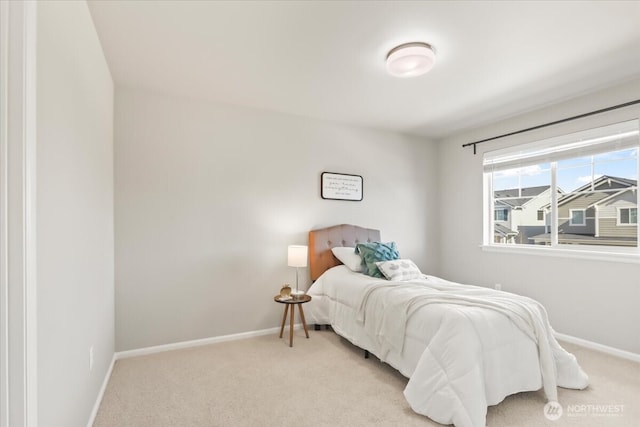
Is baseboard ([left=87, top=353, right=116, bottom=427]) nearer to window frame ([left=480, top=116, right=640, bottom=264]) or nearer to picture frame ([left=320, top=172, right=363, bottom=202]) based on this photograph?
picture frame ([left=320, top=172, right=363, bottom=202])

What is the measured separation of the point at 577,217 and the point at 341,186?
2.52 m

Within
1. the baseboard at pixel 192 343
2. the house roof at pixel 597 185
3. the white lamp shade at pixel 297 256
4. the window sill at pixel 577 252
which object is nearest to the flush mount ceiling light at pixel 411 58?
the white lamp shade at pixel 297 256

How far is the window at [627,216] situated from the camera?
2.95m

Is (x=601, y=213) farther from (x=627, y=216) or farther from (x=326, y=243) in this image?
(x=326, y=243)

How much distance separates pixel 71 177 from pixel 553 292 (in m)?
4.22

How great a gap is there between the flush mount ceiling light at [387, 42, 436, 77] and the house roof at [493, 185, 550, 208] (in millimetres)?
2220

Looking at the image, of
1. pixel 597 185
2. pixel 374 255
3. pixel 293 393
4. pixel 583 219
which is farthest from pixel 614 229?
pixel 293 393

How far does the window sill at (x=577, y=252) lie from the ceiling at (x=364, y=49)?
153cm

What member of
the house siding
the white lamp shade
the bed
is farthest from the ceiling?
the bed

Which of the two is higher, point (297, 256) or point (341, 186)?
point (341, 186)

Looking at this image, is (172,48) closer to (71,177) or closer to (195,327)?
(71,177)

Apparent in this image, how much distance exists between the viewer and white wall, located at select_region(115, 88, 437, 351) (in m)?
3.01

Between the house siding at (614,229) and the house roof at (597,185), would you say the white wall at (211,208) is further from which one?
the house siding at (614,229)

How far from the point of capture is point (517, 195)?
3928 mm
